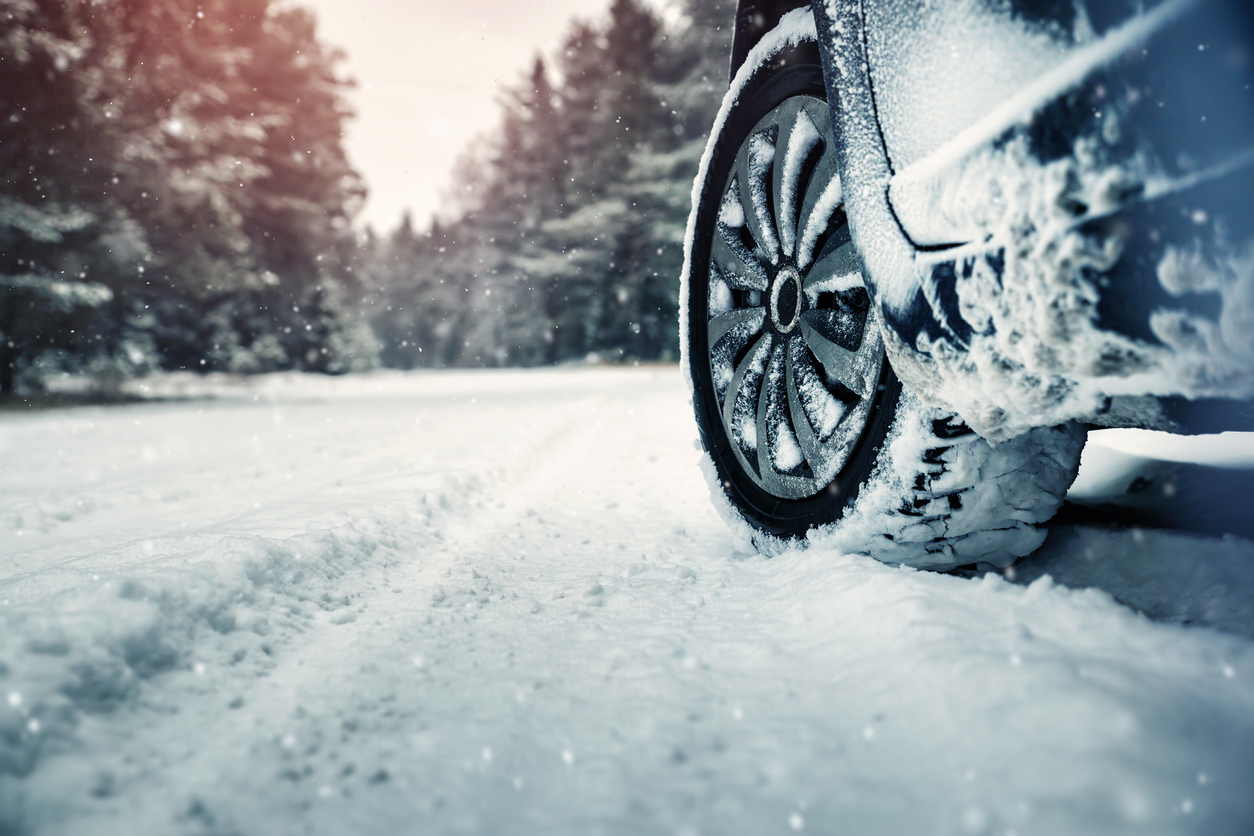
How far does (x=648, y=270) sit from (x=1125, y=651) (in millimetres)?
22041

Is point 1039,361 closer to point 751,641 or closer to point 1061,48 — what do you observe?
point 1061,48

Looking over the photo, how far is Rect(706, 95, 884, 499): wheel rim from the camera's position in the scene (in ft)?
5.64

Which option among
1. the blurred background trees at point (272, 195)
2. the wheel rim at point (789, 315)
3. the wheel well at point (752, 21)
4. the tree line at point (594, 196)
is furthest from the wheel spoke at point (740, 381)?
the tree line at point (594, 196)

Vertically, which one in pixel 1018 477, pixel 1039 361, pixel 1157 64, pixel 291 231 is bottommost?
pixel 1018 477

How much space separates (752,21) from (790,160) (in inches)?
25.8

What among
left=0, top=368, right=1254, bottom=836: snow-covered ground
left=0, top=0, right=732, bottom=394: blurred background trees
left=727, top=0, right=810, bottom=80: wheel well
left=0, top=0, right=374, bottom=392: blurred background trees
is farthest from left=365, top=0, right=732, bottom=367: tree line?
left=0, top=368, right=1254, bottom=836: snow-covered ground

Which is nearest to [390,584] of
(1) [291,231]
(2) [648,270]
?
(1) [291,231]

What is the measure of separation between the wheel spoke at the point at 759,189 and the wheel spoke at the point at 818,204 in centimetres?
15

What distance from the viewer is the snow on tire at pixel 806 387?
5.04 feet

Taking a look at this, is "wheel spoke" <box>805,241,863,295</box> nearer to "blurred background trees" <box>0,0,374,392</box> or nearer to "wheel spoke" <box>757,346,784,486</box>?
"wheel spoke" <box>757,346,784,486</box>

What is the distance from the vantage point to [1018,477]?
5.05 ft

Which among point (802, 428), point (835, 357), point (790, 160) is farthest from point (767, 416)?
point (790, 160)

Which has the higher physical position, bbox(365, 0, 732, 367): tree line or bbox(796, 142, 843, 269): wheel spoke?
bbox(365, 0, 732, 367): tree line

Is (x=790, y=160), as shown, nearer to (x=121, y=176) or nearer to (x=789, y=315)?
(x=789, y=315)
